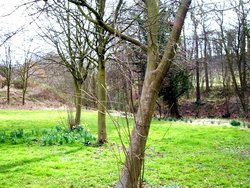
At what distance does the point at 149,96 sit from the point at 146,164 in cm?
356

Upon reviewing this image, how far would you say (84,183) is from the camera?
18.7ft

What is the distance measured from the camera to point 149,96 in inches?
156

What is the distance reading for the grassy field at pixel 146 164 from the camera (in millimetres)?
5762

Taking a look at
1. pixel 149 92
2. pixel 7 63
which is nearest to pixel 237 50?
pixel 149 92

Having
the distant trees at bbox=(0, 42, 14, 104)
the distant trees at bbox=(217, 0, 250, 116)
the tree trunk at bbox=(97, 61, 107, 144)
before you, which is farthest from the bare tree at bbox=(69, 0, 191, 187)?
the distant trees at bbox=(0, 42, 14, 104)

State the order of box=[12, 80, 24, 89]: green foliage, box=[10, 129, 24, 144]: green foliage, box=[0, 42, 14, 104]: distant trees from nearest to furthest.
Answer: box=[10, 129, 24, 144]: green foliage < box=[0, 42, 14, 104]: distant trees < box=[12, 80, 24, 89]: green foliage

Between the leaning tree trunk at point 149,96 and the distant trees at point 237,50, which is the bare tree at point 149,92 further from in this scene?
the distant trees at point 237,50

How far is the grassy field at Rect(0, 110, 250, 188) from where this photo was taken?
227 inches

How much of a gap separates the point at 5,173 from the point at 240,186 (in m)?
4.54

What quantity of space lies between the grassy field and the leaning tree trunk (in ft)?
0.85

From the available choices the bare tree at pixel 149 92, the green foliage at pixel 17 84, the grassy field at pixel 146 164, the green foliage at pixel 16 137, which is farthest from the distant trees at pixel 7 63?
the bare tree at pixel 149 92

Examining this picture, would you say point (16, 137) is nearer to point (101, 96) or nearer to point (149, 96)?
point (101, 96)

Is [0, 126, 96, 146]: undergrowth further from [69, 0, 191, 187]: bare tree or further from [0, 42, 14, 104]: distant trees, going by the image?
[0, 42, 14, 104]: distant trees

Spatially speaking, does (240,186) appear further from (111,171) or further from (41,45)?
(41,45)
